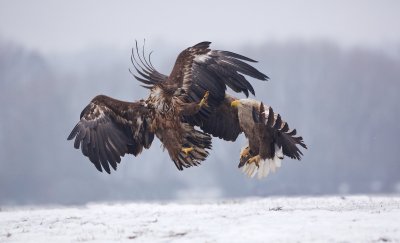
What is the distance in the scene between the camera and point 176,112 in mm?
→ 14367

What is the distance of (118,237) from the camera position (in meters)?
12.6

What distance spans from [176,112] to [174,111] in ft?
0.17

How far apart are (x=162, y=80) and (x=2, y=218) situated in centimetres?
543

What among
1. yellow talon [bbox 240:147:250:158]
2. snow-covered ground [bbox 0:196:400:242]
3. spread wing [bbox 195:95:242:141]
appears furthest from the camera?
spread wing [bbox 195:95:242:141]

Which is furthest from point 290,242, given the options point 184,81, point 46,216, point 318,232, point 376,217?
point 46,216

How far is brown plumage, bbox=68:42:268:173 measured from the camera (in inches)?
566

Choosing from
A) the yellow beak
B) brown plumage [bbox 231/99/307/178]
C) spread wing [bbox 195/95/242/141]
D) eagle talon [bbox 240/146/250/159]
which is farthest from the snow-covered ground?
the yellow beak

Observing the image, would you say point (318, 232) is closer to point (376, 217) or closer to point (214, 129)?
point (376, 217)

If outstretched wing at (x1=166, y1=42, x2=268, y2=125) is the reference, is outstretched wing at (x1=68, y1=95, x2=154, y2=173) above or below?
below

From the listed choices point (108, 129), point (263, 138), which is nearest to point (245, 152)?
point (263, 138)

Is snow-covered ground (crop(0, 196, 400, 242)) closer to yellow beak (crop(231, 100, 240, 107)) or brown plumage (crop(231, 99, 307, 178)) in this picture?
brown plumage (crop(231, 99, 307, 178))

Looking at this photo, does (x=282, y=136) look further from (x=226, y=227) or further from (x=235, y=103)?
(x=226, y=227)

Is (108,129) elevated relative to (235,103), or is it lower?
lower

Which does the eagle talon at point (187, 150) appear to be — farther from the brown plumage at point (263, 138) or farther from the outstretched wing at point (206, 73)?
the brown plumage at point (263, 138)
